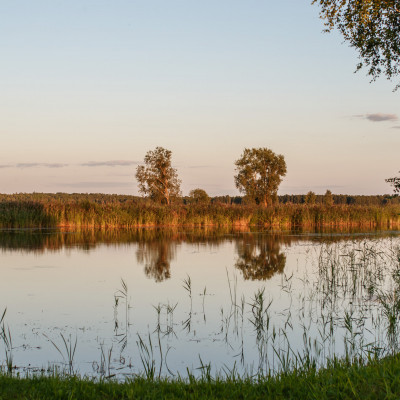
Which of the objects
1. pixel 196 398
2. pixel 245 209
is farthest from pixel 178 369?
pixel 245 209

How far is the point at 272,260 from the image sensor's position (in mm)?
18266

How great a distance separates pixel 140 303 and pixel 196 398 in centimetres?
619

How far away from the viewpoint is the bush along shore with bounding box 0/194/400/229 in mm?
37062

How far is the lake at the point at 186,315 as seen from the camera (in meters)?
7.17

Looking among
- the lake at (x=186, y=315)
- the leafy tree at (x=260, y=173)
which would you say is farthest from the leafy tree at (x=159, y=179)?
the lake at (x=186, y=315)

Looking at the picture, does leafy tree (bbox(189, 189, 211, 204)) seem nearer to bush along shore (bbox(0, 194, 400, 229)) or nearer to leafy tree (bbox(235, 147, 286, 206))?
leafy tree (bbox(235, 147, 286, 206))

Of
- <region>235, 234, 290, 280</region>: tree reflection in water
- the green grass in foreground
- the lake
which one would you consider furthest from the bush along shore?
the green grass in foreground

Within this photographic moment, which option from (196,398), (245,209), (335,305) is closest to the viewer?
(196,398)

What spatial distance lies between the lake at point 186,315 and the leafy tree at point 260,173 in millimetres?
52912

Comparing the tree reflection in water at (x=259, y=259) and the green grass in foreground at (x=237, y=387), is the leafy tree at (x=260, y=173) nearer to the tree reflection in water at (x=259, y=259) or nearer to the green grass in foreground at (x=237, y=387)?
the tree reflection in water at (x=259, y=259)

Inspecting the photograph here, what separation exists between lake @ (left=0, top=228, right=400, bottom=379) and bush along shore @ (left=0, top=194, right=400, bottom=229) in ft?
60.2

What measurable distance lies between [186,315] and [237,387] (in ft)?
15.0

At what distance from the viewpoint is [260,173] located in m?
72.7

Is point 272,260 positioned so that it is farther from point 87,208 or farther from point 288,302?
point 87,208
